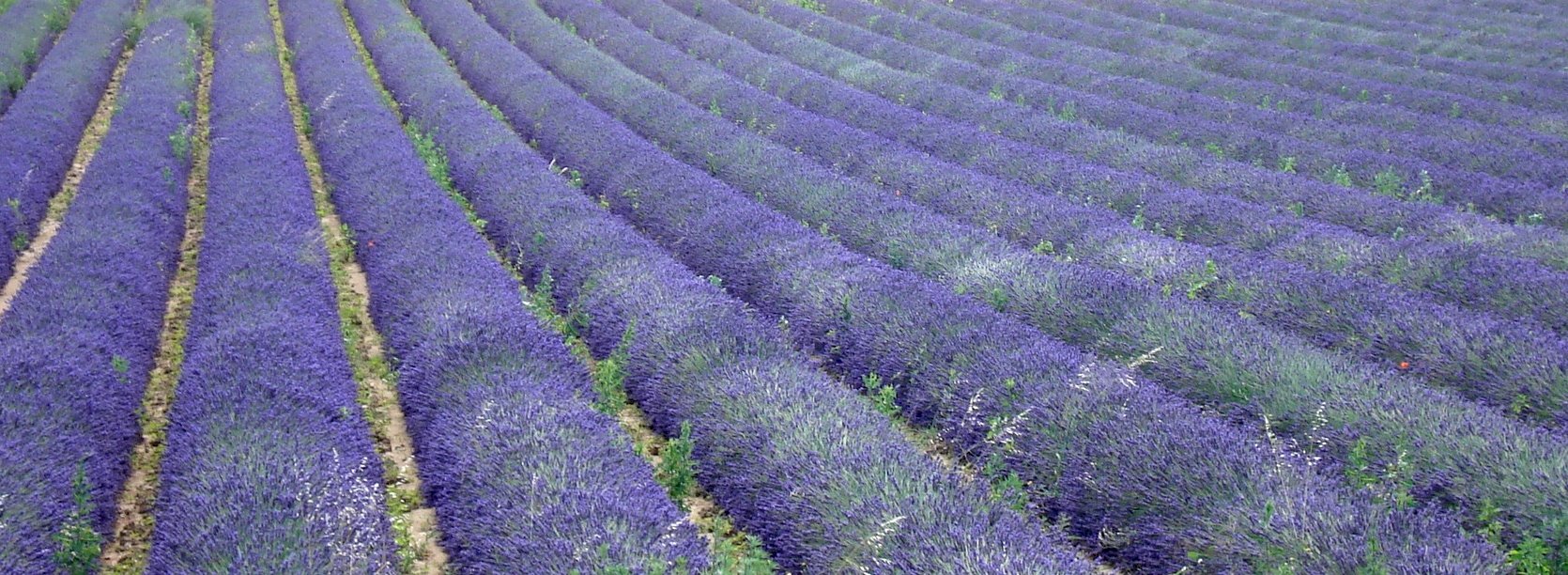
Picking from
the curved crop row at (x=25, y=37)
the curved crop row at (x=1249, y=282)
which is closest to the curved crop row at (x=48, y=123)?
the curved crop row at (x=25, y=37)

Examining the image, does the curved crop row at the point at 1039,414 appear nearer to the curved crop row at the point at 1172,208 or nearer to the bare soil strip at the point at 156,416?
the curved crop row at the point at 1172,208

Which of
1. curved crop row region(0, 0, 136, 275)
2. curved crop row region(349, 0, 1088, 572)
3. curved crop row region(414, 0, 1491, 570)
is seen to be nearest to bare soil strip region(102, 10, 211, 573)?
curved crop row region(0, 0, 136, 275)

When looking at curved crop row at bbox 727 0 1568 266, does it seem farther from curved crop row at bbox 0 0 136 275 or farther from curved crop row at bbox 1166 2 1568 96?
curved crop row at bbox 0 0 136 275

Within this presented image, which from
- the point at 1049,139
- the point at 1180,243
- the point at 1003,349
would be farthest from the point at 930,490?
the point at 1049,139

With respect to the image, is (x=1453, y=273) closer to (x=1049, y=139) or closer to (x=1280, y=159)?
(x=1280, y=159)

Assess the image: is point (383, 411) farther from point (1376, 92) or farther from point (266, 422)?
point (1376, 92)

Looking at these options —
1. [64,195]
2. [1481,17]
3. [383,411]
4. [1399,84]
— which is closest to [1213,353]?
[383,411]
